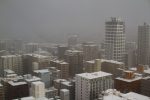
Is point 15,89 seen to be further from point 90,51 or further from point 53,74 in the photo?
point 90,51

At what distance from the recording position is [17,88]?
609cm

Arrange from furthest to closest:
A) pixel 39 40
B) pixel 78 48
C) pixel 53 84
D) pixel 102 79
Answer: pixel 78 48 → pixel 39 40 → pixel 53 84 → pixel 102 79

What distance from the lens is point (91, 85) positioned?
5.79 metres

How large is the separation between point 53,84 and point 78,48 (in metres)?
2.61

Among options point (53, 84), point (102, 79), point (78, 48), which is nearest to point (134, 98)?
point (102, 79)

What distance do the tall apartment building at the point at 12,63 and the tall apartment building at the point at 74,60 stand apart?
1540mm

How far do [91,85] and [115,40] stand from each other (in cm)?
326

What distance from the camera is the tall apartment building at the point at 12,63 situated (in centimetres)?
768

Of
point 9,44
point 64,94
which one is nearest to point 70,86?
point 64,94

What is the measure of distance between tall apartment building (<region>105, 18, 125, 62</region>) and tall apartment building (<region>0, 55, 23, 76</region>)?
2.88 meters

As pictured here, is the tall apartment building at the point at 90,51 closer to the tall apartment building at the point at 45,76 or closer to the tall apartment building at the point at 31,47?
the tall apartment building at the point at 31,47

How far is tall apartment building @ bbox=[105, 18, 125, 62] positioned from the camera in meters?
8.62

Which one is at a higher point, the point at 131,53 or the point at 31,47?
the point at 31,47

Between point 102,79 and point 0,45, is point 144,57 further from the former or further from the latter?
point 0,45
